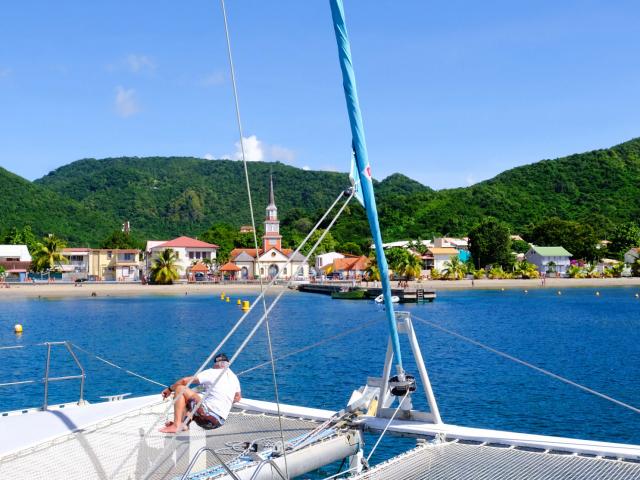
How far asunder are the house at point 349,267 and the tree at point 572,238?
44.6 m

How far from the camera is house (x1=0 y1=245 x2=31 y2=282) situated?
117 m

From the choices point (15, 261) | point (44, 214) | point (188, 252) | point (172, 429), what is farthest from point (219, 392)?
point (44, 214)

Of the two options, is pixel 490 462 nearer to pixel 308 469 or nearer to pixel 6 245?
pixel 308 469

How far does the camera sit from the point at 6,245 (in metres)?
125

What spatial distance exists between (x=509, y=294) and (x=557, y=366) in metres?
63.2

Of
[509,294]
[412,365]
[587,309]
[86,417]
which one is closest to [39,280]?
[509,294]

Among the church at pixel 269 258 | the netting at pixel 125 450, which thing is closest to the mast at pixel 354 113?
the netting at pixel 125 450

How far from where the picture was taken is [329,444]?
11.8 metres

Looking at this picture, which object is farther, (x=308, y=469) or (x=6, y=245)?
(x=6, y=245)

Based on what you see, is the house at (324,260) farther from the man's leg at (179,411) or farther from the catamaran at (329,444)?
the man's leg at (179,411)

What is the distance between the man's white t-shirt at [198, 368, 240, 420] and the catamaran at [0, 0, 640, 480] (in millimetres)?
598

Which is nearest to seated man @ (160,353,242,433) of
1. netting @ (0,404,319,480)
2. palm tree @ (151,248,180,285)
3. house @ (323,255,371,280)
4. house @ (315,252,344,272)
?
netting @ (0,404,319,480)

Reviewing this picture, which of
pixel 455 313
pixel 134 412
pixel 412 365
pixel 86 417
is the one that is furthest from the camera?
pixel 455 313

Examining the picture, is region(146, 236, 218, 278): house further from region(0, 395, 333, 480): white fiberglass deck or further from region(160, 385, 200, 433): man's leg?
region(160, 385, 200, 433): man's leg
